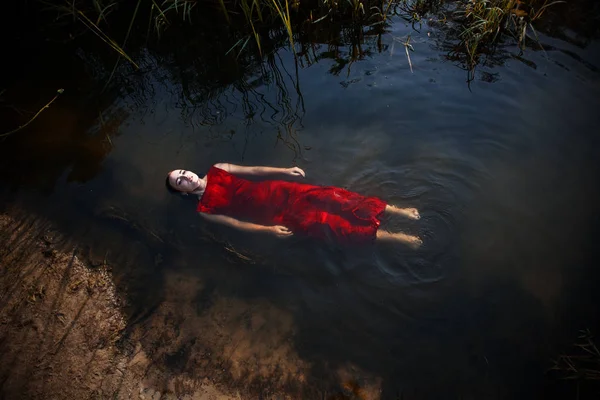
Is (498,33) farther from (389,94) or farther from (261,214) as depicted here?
(261,214)

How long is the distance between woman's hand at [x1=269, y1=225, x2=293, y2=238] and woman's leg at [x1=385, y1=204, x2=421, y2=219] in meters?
1.07

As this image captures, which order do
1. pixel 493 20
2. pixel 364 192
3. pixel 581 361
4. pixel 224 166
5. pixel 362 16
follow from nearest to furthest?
pixel 581 361 → pixel 364 192 → pixel 224 166 → pixel 493 20 → pixel 362 16

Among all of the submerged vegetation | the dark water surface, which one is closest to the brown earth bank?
the dark water surface

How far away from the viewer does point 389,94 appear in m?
4.68

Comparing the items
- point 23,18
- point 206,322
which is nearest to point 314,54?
point 206,322

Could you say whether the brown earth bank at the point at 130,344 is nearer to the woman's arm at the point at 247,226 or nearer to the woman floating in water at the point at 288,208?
the woman's arm at the point at 247,226

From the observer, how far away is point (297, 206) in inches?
142

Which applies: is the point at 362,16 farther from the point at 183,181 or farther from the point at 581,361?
the point at 581,361

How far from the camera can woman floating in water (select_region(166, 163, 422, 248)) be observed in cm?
344

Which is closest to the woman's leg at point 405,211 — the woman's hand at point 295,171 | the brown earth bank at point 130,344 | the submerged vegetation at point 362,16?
the woman's hand at point 295,171

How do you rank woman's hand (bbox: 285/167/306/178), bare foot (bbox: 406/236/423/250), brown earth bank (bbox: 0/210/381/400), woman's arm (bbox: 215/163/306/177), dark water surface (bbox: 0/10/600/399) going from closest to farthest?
brown earth bank (bbox: 0/210/381/400) → dark water surface (bbox: 0/10/600/399) → bare foot (bbox: 406/236/423/250) → woman's hand (bbox: 285/167/306/178) → woman's arm (bbox: 215/163/306/177)

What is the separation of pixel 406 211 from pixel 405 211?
1 centimetres

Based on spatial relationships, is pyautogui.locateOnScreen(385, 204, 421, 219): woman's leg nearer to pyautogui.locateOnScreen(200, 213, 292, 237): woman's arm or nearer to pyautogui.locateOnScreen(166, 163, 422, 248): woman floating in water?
pyautogui.locateOnScreen(166, 163, 422, 248): woman floating in water

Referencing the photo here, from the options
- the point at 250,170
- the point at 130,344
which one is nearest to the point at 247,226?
the point at 250,170
